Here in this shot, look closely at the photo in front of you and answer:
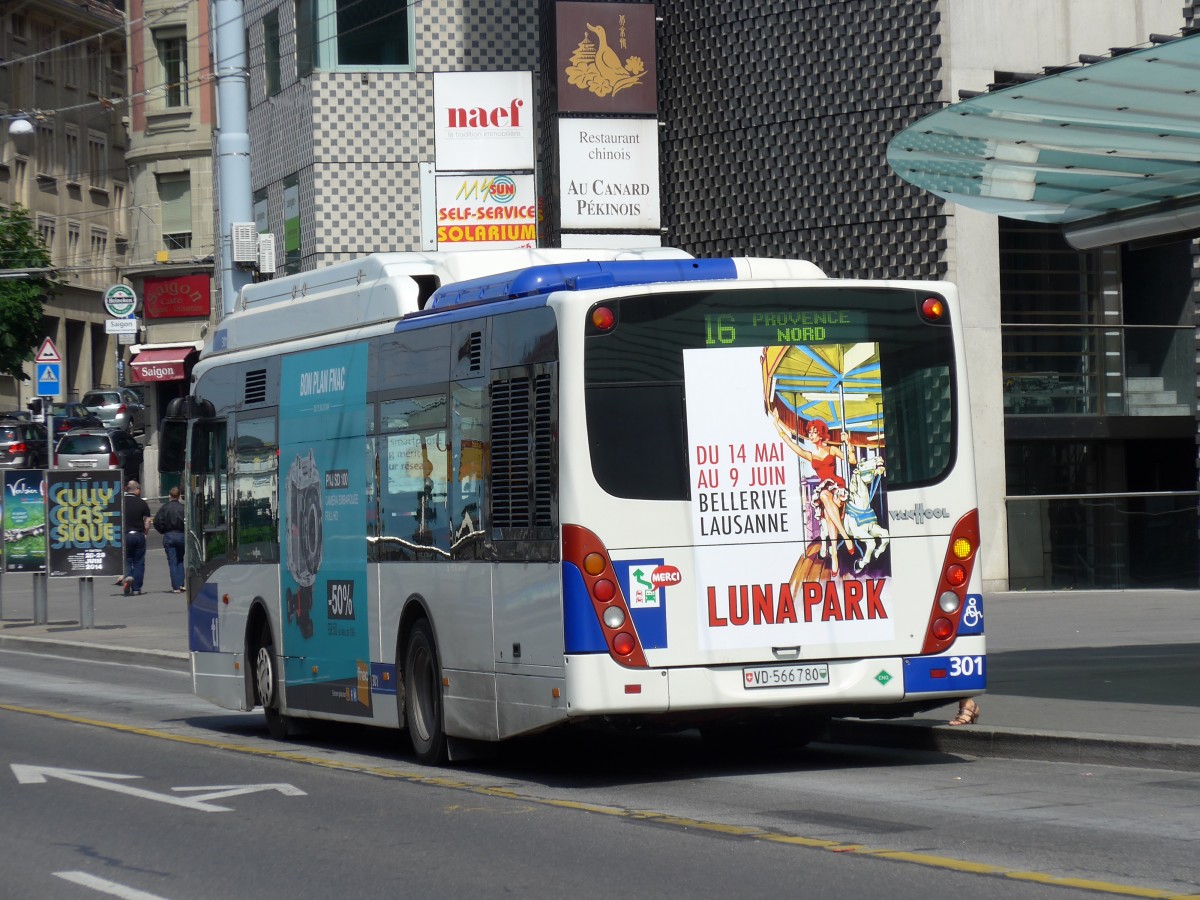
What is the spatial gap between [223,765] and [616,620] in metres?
3.68

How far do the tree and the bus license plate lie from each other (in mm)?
56926

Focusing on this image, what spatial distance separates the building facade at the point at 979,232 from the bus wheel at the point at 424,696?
14.5 m

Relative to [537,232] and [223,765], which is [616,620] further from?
[537,232]

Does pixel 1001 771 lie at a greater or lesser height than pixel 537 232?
lesser

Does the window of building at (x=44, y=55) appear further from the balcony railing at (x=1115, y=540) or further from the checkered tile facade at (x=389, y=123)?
the balcony railing at (x=1115, y=540)

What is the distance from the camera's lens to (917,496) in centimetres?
1152

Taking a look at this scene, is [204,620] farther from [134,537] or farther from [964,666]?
[134,537]

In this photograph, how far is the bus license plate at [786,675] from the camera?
11.1 metres

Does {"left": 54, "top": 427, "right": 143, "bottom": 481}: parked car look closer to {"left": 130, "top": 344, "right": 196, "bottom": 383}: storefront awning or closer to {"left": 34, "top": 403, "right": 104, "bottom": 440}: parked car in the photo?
{"left": 34, "top": 403, "right": 104, "bottom": 440}: parked car

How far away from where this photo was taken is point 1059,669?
1625 centimetres

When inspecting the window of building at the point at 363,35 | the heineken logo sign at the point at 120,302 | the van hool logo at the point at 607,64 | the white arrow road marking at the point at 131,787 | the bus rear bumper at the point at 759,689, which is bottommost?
the white arrow road marking at the point at 131,787

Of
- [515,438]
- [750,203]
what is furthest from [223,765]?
[750,203]

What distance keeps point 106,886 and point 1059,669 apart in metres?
9.57

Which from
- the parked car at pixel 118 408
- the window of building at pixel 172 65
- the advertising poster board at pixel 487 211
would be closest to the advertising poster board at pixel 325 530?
the advertising poster board at pixel 487 211
